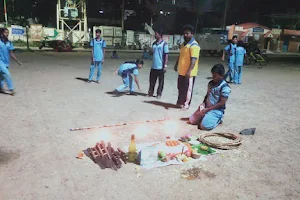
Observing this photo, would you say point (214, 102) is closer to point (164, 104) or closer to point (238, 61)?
point (164, 104)

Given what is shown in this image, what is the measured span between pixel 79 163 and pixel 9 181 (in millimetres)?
884

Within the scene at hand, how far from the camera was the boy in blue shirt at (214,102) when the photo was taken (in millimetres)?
5261

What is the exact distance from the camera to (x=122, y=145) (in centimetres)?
457

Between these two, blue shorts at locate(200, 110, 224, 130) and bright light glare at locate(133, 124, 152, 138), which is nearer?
bright light glare at locate(133, 124, 152, 138)

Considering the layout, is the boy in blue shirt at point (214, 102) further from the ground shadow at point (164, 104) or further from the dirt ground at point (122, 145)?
the ground shadow at point (164, 104)

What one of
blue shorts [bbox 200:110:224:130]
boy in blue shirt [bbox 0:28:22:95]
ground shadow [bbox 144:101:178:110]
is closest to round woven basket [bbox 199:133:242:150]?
blue shorts [bbox 200:110:224:130]

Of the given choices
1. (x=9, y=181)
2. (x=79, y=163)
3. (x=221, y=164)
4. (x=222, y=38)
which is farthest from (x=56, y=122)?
(x=222, y=38)

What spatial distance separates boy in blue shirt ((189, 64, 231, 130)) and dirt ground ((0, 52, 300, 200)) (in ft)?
0.90

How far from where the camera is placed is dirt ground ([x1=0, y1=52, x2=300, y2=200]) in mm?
3352

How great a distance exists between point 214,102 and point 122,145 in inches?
80.1

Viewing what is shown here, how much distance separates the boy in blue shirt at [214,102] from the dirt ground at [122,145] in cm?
27

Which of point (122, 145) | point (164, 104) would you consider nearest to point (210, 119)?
point (122, 145)

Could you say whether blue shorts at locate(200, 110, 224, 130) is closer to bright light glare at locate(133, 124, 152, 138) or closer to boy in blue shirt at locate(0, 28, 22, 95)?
bright light glare at locate(133, 124, 152, 138)

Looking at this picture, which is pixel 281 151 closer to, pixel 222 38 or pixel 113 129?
pixel 113 129
